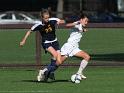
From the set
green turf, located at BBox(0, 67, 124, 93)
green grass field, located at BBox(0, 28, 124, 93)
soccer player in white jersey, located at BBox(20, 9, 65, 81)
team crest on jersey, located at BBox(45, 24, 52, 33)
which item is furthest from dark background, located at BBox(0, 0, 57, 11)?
team crest on jersey, located at BBox(45, 24, 52, 33)

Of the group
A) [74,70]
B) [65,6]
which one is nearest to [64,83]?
[74,70]

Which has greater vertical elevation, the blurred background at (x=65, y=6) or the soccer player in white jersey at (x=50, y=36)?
the soccer player in white jersey at (x=50, y=36)

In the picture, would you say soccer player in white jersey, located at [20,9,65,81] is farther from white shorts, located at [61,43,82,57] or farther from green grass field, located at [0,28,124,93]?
→ green grass field, located at [0,28,124,93]

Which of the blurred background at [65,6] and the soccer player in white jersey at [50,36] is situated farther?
the blurred background at [65,6]

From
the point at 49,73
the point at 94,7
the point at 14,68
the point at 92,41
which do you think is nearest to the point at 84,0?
the point at 94,7

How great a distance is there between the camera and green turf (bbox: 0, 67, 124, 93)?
14984mm

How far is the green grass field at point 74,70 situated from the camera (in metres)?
15.3

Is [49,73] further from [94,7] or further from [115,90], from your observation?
[94,7]

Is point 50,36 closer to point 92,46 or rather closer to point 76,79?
point 76,79

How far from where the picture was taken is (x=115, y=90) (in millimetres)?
14938

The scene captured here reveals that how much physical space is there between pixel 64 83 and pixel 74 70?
386 centimetres

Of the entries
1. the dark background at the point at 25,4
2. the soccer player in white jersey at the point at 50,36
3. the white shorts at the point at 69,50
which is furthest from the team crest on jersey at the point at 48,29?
the dark background at the point at 25,4

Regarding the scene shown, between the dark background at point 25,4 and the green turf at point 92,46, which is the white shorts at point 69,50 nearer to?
the green turf at point 92,46

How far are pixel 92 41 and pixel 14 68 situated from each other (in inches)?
208
